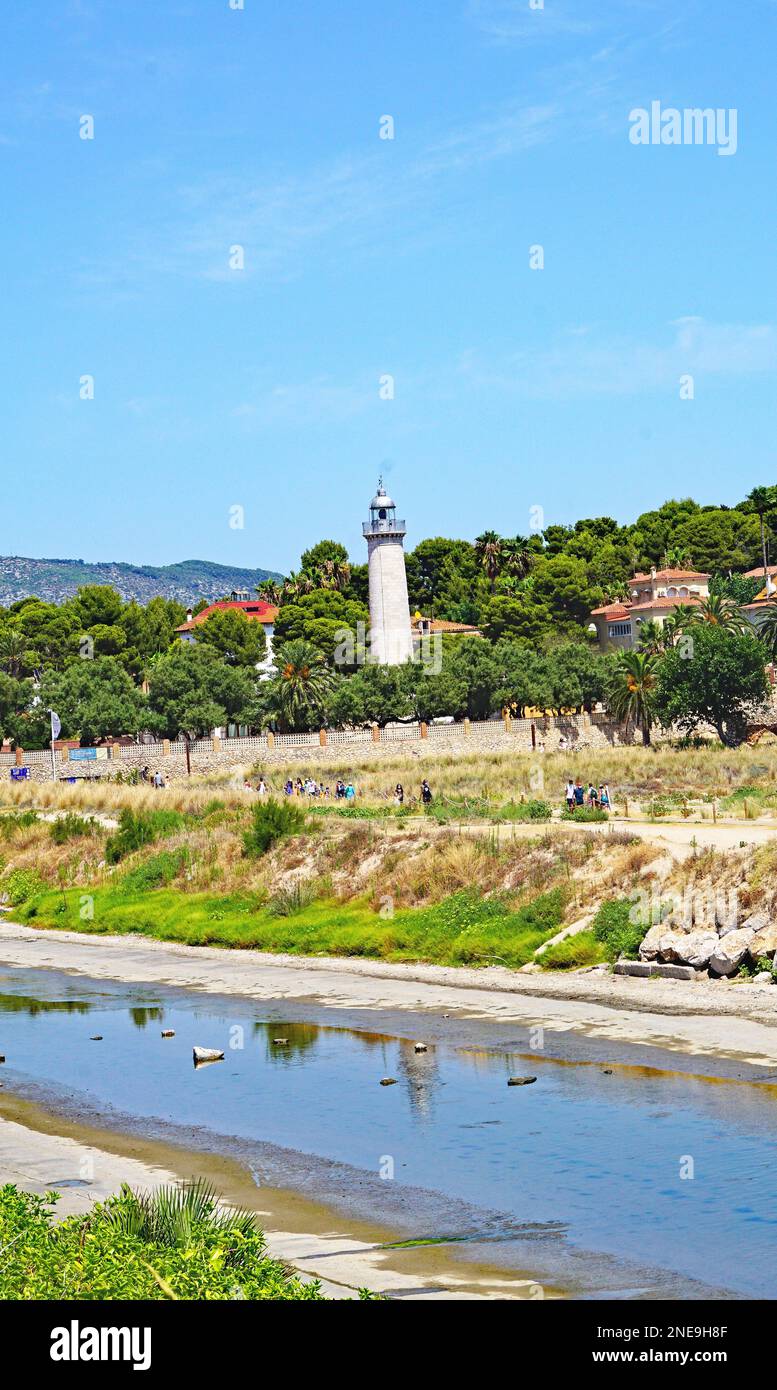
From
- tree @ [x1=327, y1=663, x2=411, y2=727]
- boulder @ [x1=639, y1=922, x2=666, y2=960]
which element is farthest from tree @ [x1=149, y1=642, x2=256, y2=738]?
boulder @ [x1=639, y1=922, x2=666, y2=960]

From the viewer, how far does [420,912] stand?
108 ft

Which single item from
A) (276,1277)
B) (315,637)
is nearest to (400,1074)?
(276,1277)

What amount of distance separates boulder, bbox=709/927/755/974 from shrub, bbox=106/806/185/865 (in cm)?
2334

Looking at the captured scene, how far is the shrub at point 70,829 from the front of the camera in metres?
47.9

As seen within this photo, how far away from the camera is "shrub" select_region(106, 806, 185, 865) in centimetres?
4522

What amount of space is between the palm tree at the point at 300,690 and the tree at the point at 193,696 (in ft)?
12.0

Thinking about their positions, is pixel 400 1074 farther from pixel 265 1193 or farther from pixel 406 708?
pixel 406 708

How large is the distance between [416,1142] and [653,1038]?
583 centimetres

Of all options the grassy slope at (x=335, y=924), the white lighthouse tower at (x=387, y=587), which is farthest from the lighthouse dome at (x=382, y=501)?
the grassy slope at (x=335, y=924)

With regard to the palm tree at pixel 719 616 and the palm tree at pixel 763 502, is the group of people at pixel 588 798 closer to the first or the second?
the palm tree at pixel 719 616

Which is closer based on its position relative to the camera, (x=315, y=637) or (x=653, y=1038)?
(x=653, y=1038)

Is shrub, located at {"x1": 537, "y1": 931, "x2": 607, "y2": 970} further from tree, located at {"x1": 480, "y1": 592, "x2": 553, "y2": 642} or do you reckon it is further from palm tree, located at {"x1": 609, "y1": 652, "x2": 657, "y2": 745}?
tree, located at {"x1": 480, "y1": 592, "x2": 553, "y2": 642}
